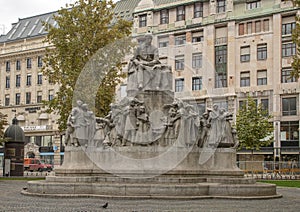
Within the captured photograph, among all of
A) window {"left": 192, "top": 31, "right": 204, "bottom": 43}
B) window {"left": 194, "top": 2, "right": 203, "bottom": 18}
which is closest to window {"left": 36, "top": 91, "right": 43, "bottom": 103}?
window {"left": 192, "top": 31, "right": 204, "bottom": 43}

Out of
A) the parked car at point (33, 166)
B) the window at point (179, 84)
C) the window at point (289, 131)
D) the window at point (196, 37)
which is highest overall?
the window at point (196, 37)

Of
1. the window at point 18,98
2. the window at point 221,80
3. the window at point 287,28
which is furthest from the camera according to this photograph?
the window at point 18,98

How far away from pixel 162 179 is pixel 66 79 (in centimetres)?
2070

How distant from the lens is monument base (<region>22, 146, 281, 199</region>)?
1797 cm

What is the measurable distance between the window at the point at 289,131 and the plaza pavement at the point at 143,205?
37241 millimetres

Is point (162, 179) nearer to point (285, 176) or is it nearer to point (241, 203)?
point (241, 203)

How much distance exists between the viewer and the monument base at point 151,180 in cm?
1797

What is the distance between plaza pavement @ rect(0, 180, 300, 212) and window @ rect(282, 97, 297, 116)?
38.3 m

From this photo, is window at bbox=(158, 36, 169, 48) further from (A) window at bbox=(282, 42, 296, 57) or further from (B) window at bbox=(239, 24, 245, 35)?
(A) window at bbox=(282, 42, 296, 57)

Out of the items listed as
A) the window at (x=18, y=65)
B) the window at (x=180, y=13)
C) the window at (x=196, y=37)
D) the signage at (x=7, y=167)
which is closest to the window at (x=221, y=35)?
the window at (x=196, y=37)

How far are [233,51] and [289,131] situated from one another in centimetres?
1078

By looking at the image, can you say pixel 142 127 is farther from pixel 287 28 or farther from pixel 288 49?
pixel 287 28

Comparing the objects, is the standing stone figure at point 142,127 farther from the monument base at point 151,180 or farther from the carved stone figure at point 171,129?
the carved stone figure at point 171,129

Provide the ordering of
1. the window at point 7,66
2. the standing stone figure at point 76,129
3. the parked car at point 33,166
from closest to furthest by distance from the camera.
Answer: the standing stone figure at point 76,129 < the parked car at point 33,166 < the window at point 7,66
